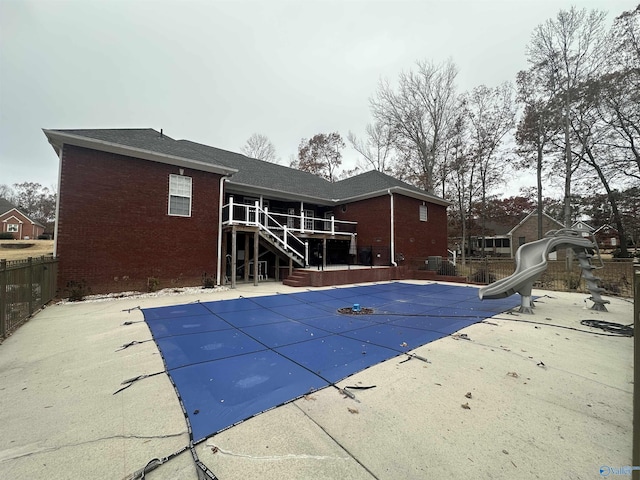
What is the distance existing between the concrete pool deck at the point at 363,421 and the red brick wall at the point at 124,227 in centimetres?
559

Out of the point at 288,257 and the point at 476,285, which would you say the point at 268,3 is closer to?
the point at 288,257

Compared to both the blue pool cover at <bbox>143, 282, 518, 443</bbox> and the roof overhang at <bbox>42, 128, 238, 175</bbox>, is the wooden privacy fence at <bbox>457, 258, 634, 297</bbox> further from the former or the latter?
the roof overhang at <bbox>42, 128, 238, 175</bbox>

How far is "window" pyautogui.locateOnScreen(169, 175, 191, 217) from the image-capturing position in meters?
10.7

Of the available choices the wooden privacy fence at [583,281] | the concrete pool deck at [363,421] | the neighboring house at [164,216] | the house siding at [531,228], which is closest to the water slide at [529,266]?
the wooden privacy fence at [583,281]

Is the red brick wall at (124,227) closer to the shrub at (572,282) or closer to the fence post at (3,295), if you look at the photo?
the fence post at (3,295)

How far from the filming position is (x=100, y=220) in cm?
920

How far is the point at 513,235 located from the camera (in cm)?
3653

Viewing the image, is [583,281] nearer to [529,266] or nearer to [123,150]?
[529,266]

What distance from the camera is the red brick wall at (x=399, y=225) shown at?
51.5ft

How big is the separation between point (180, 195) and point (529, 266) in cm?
1266

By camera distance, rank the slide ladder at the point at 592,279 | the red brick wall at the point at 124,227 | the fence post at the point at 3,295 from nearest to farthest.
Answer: the fence post at the point at 3,295
the slide ladder at the point at 592,279
the red brick wall at the point at 124,227

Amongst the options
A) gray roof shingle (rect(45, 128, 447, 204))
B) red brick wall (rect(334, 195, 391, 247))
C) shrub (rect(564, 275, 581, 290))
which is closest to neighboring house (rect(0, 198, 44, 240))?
gray roof shingle (rect(45, 128, 447, 204))

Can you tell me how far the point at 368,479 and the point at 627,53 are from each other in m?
28.0

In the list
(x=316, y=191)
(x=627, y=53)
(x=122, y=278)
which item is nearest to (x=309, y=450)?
(x=122, y=278)
